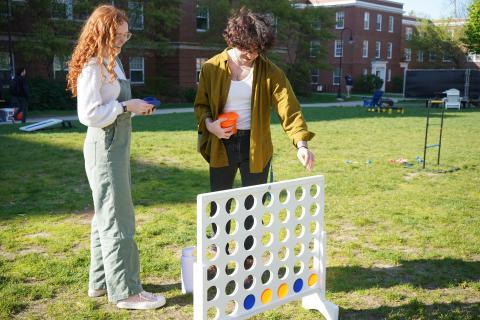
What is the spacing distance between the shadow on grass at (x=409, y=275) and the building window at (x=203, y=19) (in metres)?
25.9

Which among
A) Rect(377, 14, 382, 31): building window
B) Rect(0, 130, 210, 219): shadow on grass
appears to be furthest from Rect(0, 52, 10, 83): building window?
Rect(377, 14, 382, 31): building window

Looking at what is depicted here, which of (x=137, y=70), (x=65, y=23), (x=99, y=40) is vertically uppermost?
(x=65, y=23)

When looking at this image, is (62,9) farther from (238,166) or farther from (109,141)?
(109,141)

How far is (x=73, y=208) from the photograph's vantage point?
571 centimetres

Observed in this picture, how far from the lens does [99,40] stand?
2.86 meters

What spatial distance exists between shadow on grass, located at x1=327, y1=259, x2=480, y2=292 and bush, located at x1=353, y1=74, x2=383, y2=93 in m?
42.2

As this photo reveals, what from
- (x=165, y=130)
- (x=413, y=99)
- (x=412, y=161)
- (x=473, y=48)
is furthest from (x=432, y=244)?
(x=473, y=48)

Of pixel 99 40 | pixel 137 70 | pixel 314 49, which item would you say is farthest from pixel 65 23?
pixel 99 40

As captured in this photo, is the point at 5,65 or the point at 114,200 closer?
the point at 114,200

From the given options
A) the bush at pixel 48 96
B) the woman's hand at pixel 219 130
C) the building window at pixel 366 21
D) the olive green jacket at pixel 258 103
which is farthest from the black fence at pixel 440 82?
the woman's hand at pixel 219 130

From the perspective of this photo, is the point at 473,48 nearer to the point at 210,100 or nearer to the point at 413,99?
the point at 413,99

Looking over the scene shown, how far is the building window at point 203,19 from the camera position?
1115 inches

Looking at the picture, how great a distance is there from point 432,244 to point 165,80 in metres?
24.8

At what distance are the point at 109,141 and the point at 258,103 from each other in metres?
1.10
